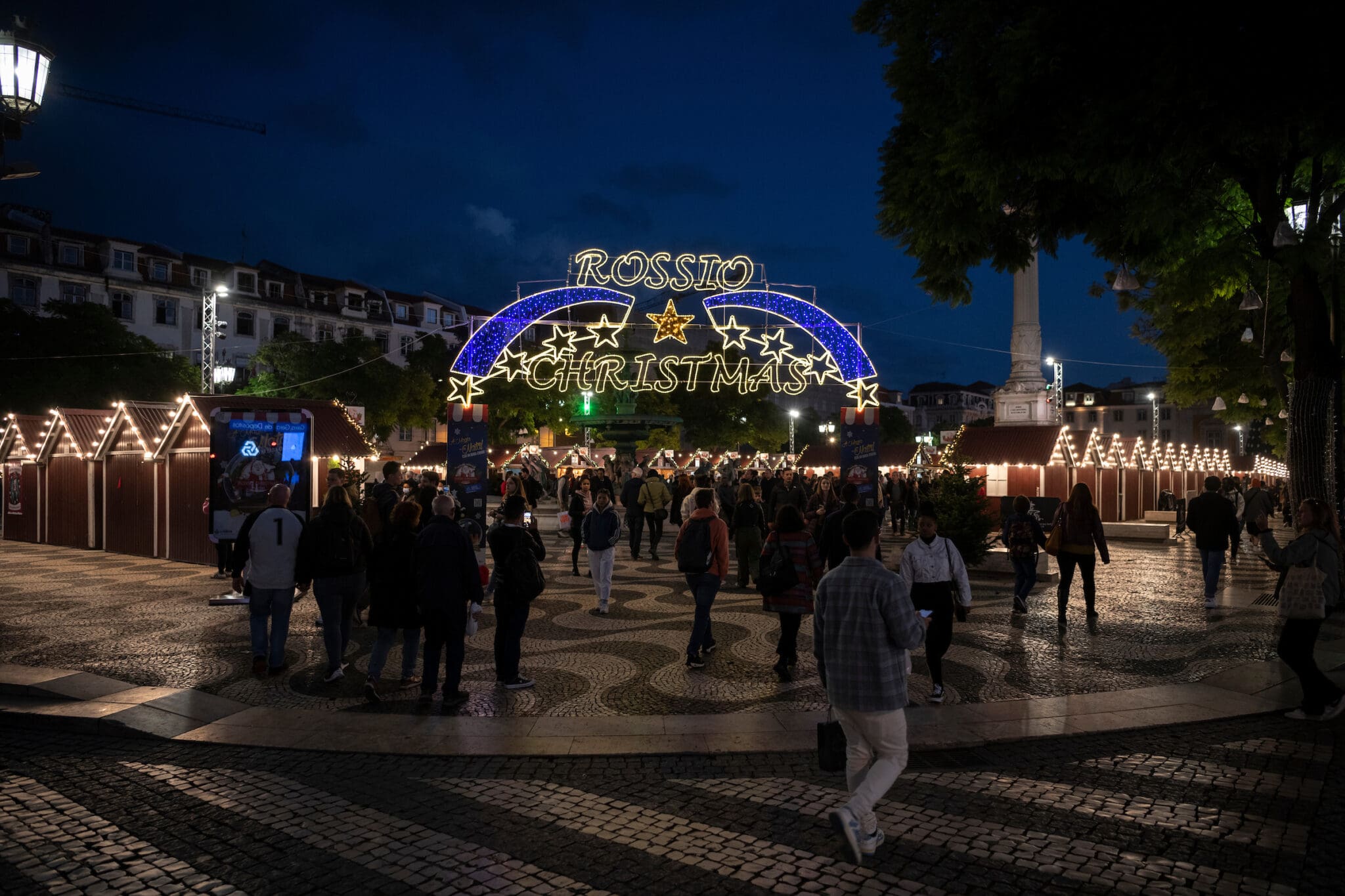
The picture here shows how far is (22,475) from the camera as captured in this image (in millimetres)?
23031

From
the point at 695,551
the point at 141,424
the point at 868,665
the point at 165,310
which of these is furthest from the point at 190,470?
the point at 165,310

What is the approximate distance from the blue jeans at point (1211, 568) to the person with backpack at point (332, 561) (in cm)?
1013

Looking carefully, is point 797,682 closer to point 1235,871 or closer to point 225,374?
point 1235,871

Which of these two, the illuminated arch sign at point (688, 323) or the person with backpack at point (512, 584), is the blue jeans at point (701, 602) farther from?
the illuminated arch sign at point (688, 323)

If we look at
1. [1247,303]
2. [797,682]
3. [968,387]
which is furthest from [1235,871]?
[968,387]

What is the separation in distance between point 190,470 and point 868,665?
641 inches

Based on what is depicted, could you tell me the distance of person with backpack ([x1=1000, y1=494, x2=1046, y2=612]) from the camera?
1103cm

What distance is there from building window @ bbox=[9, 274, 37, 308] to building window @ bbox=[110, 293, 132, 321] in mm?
4170

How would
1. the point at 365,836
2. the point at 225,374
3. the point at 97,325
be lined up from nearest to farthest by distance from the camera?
the point at 365,836 → the point at 225,374 → the point at 97,325

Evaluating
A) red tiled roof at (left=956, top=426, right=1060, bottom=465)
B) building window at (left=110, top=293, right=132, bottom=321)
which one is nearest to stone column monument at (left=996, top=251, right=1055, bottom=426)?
red tiled roof at (left=956, top=426, right=1060, bottom=465)

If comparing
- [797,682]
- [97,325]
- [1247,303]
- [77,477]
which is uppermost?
[97,325]

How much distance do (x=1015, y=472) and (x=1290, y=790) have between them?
20846mm

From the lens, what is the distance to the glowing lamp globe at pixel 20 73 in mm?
6871

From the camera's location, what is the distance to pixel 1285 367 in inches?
913
